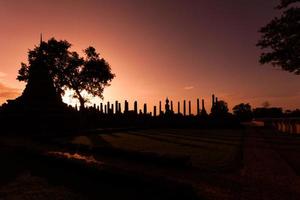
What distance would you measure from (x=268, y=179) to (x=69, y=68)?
42262 millimetres

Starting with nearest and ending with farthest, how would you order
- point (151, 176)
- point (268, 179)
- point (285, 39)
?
point (151, 176)
point (268, 179)
point (285, 39)

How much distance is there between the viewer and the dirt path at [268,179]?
806 cm

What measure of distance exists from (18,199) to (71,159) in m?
3.95

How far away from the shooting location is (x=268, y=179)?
9.92 meters

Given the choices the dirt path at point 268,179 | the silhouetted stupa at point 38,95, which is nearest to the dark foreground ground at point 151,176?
the dirt path at point 268,179

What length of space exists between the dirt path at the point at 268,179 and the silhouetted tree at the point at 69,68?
38.2 meters

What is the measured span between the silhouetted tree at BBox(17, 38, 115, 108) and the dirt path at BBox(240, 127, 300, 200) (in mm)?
38193

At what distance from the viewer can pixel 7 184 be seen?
33.4 feet

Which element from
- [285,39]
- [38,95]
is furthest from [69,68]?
[285,39]

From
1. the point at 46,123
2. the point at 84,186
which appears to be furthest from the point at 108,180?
the point at 46,123

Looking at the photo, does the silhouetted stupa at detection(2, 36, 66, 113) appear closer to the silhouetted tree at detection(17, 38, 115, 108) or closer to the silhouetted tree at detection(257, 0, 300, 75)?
the silhouetted tree at detection(17, 38, 115, 108)

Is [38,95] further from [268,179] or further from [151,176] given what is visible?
[268,179]

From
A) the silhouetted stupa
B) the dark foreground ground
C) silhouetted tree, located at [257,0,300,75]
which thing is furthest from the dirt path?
the silhouetted stupa

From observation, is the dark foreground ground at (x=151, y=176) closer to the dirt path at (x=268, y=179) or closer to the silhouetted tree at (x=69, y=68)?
the dirt path at (x=268, y=179)
